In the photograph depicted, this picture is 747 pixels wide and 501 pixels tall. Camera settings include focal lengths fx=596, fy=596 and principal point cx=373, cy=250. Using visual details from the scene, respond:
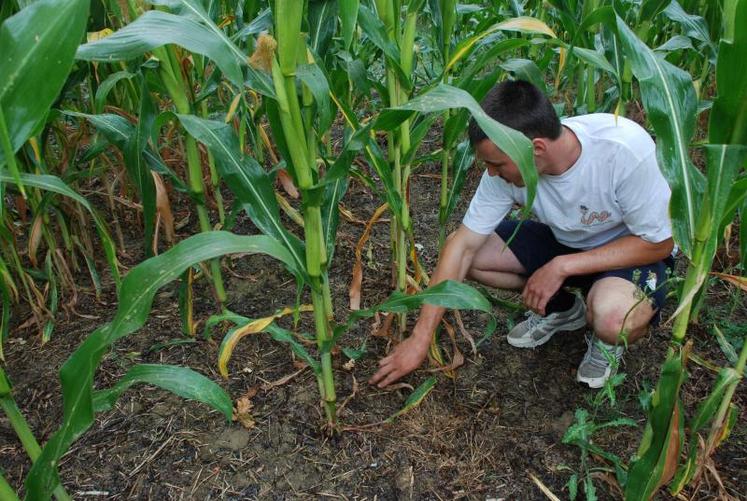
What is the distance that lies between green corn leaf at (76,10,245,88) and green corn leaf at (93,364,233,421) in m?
0.66

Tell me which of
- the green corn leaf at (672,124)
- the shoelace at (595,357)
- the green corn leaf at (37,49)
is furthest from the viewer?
the shoelace at (595,357)

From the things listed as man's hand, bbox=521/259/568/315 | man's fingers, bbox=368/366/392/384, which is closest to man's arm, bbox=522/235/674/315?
man's hand, bbox=521/259/568/315

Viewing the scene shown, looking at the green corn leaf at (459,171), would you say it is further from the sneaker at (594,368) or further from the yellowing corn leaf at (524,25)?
the sneaker at (594,368)

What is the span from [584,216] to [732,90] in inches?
39.8

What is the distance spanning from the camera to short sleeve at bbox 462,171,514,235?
2.26 metres

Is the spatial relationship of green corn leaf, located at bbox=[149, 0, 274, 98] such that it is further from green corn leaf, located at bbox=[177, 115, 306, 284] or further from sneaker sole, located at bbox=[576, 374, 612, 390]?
sneaker sole, located at bbox=[576, 374, 612, 390]

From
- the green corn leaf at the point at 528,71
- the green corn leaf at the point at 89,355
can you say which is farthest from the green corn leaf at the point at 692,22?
the green corn leaf at the point at 89,355

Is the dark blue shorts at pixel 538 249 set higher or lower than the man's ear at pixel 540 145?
lower

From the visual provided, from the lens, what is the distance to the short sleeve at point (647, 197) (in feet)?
6.56

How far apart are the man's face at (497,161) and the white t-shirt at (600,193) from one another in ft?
0.66

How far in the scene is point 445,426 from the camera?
2104mm

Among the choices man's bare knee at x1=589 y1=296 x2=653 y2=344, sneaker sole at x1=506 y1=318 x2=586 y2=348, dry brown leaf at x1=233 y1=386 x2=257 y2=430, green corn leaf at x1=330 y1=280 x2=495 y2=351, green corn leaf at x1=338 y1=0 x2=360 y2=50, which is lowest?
sneaker sole at x1=506 y1=318 x2=586 y2=348

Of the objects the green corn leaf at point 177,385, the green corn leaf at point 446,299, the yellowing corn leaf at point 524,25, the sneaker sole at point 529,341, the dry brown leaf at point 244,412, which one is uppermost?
the yellowing corn leaf at point 524,25

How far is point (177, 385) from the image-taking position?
53.1 inches
